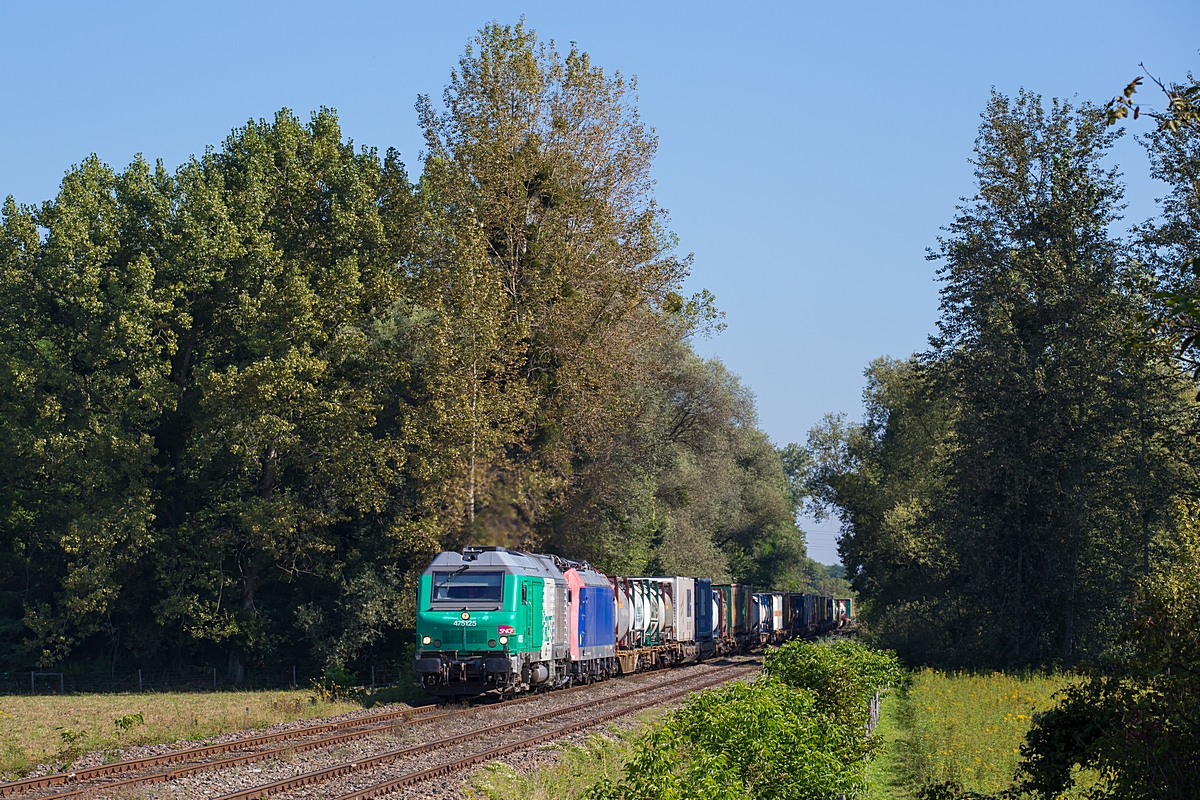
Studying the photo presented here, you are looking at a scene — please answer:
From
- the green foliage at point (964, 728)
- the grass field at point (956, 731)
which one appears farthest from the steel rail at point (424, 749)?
the green foliage at point (964, 728)

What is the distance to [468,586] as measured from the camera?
85.7ft

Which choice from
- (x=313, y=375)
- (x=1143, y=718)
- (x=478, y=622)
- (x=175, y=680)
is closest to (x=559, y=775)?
(x=1143, y=718)

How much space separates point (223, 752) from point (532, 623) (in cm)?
965

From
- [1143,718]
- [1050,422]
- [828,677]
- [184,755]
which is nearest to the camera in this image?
[1143,718]

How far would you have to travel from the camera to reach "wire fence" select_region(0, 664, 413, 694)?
3897cm

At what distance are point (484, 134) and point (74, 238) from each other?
1468 cm

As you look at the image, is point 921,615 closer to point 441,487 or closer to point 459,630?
point 441,487

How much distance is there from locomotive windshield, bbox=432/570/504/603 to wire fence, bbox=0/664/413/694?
12235mm

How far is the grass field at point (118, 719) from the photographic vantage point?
1770cm

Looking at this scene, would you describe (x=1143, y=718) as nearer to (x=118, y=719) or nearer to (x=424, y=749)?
(x=424, y=749)

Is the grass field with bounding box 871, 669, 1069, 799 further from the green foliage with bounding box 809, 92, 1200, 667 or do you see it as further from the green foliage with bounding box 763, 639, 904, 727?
the green foliage with bounding box 809, 92, 1200, 667

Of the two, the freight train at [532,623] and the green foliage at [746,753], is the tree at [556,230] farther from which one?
the green foliage at [746,753]

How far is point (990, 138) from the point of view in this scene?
39250mm

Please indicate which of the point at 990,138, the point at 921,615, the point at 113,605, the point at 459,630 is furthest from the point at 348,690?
the point at 990,138
